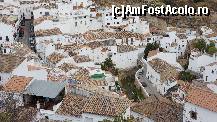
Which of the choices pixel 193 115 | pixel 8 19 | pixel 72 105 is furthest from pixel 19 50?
pixel 193 115

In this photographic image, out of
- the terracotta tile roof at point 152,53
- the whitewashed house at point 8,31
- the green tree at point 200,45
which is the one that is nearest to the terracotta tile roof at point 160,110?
the terracotta tile roof at point 152,53

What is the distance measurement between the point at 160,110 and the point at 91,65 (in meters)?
12.1

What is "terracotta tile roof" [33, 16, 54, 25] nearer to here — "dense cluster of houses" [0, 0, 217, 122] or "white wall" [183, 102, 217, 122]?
"dense cluster of houses" [0, 0, 217, 122]

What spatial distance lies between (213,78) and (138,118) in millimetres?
14999

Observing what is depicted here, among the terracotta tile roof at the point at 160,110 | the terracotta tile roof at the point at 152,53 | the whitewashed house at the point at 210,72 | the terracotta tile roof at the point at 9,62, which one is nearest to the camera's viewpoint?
the terracotta tile roof at the point at 160,110

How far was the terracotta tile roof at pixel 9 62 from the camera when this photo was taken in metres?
40.0

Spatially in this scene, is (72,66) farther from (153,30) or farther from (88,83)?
(153,30)

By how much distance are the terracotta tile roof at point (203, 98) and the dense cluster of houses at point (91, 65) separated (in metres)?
0.07

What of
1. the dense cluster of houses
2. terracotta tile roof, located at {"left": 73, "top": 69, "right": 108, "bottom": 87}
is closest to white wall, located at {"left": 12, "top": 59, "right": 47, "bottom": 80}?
the dense cluster of houses

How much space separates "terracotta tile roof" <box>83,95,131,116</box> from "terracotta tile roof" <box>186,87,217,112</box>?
15.1ft

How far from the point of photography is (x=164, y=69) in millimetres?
49781

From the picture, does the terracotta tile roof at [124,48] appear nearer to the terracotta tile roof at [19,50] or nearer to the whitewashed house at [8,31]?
the terracotta tile roof at [19,50]

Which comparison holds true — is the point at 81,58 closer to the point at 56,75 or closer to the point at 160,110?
the point at 56,75

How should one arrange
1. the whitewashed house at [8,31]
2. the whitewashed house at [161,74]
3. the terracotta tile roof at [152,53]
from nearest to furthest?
the whitewashed house at [161,74]
the terracotta tile roof at [152,53]
the whitewashed house at [8,31]
